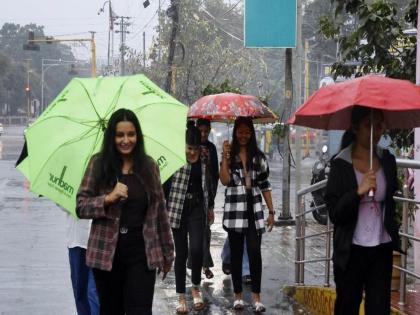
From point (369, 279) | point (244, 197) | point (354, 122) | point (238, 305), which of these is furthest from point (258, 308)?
point (354, 122)

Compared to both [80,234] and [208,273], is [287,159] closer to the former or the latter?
[208,273]

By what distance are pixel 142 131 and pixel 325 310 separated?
2.98 metres

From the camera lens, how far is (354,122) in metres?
4.80

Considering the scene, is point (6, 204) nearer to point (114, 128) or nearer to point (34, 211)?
point (34, 211)

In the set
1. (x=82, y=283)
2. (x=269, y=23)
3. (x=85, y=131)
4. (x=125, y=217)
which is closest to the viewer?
(x=125, y=217)

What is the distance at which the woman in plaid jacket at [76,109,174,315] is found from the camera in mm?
4613

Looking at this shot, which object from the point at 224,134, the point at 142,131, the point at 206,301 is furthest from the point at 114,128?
the point at 224,134

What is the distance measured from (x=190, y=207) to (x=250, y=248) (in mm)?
690

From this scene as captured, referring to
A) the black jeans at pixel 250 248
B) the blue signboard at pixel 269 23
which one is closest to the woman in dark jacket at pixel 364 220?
the black jeans at pixel 250 248

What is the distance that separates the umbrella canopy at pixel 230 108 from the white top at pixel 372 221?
3.11 meters

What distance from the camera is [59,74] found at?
13950cm

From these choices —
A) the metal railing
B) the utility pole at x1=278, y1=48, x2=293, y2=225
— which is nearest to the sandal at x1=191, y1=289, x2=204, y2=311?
the metal railing

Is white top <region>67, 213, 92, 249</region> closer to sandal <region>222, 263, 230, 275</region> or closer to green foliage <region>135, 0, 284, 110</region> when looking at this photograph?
sandal <region>222, 263, 230, 275</region>

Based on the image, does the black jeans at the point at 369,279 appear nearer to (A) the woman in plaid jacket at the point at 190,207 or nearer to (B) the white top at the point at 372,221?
(B) the white top at the point at 372,221
